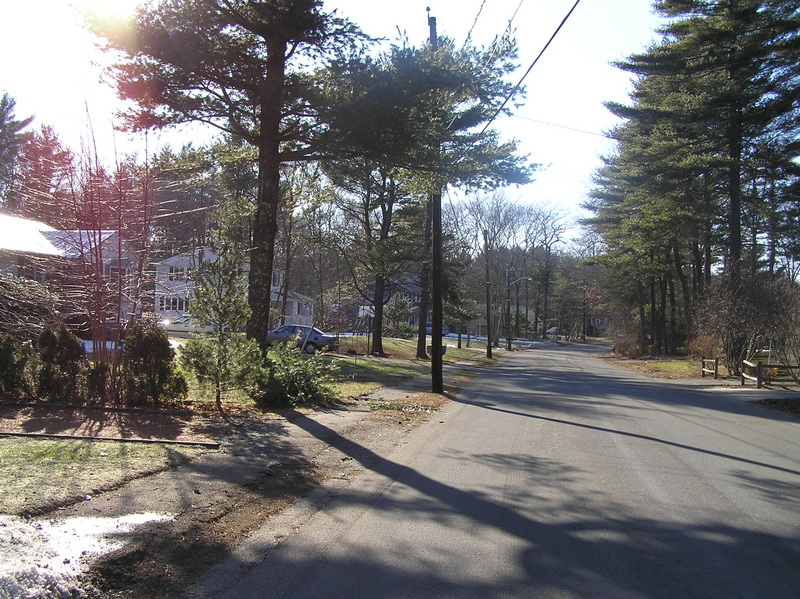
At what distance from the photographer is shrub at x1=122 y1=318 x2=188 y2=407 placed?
10508 millimetres

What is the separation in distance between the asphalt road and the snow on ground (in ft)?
2.93

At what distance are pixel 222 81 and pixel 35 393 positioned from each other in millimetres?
7025

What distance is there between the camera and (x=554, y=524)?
5.53 metres

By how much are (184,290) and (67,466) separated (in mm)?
6980

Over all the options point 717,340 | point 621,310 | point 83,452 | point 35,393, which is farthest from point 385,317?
point 83,452

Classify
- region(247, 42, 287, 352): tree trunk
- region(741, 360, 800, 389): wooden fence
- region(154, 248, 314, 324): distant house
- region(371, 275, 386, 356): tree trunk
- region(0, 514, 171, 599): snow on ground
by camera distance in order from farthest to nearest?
region(371, 275, 386, 356): tree trunk → region(741, 360, 800, 389): wooden fence → region(247, 42, 287, 352): tree trunk → region(154, 248, 314, 324): distant house → region(0, 514, 171, 599): snow on ground

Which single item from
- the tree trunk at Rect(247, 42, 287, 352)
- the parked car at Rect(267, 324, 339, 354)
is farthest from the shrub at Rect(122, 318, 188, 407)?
the parked car at Rect(267, 324, 339, 354)

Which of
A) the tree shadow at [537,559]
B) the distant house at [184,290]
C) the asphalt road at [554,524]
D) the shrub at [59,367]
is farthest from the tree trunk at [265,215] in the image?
the tree shadow at [537,559]

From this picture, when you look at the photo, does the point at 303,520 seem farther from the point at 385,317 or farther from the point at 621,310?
the point at 621,310

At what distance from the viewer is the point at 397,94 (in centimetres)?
1209

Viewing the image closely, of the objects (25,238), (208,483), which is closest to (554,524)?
(208,483)

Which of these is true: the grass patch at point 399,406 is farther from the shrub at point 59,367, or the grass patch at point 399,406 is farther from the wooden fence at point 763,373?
the wooden fence at point 763,373

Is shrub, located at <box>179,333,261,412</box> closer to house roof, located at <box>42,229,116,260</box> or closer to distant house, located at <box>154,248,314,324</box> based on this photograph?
distant house, located at <box>154,248,314,324</box>

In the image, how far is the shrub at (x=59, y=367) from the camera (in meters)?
10.4
